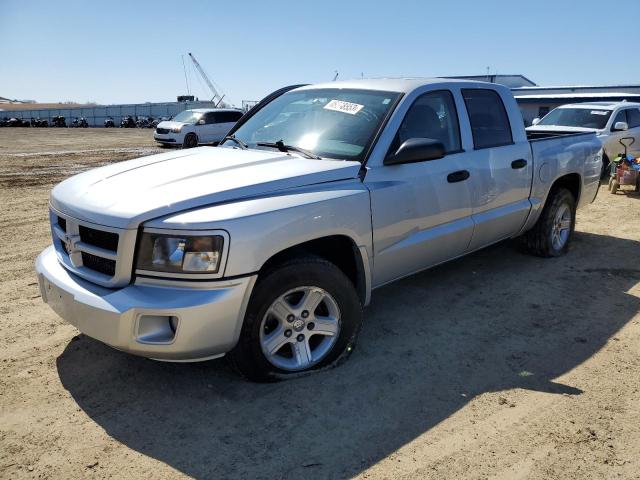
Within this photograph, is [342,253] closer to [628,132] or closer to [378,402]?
[378,402]

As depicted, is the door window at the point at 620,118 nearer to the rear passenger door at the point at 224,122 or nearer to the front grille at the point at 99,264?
the front grille at the point at 99,264

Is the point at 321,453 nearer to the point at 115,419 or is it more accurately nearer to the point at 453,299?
the point at 115,419

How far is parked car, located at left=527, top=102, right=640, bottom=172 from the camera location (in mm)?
10961

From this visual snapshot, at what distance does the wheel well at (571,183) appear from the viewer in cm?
561

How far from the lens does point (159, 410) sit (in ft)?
9.68

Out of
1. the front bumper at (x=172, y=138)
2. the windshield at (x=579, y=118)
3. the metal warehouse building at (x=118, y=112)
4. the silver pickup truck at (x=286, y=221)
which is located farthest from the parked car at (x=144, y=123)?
the silver pickup truck at (x=286, y=221)

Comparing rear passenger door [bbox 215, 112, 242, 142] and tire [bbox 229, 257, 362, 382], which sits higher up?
rear passenger door [bbox 215, 112, 242, 142]

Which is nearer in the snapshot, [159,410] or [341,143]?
[159,410]

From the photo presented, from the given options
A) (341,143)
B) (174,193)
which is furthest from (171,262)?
(341,143)

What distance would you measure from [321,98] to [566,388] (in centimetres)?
266

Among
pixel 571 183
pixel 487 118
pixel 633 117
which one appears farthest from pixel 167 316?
pixel 633 117

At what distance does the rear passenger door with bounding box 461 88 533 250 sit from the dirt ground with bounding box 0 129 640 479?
0.68 metres

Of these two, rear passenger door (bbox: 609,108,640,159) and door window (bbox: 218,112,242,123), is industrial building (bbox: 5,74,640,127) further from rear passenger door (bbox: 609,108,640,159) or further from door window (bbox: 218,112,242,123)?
door window (bbox: 218,112,242,123)

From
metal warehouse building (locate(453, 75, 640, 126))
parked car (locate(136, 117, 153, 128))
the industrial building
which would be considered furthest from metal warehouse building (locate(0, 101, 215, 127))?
metal warehouse building (locate(453, 75, 640, 126))
